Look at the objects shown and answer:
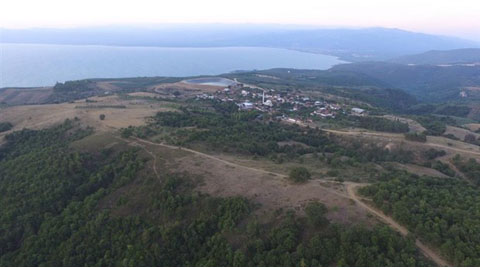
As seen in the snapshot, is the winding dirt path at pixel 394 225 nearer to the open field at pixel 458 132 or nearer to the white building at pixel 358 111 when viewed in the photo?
the open field at pixel 458 132

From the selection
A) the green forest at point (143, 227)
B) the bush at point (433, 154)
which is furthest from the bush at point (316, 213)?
the bush at point (433, 154)

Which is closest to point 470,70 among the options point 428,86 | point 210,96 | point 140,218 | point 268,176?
point 428,86

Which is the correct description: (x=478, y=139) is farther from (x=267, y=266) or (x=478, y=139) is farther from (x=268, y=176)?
(x=267, y=266)

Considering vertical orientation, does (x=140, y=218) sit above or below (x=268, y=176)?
below

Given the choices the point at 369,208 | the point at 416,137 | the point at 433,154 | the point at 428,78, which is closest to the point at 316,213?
the point at 369,208

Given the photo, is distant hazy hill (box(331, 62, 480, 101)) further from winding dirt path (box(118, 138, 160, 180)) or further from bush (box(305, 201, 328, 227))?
winding dirt path (box(118, 138, 160, 180))

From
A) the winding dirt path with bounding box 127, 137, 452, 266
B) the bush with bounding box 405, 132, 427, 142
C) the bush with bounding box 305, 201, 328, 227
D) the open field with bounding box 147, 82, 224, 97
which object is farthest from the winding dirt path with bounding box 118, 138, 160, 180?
the open field with bounding box 147, 82, 224, 97
